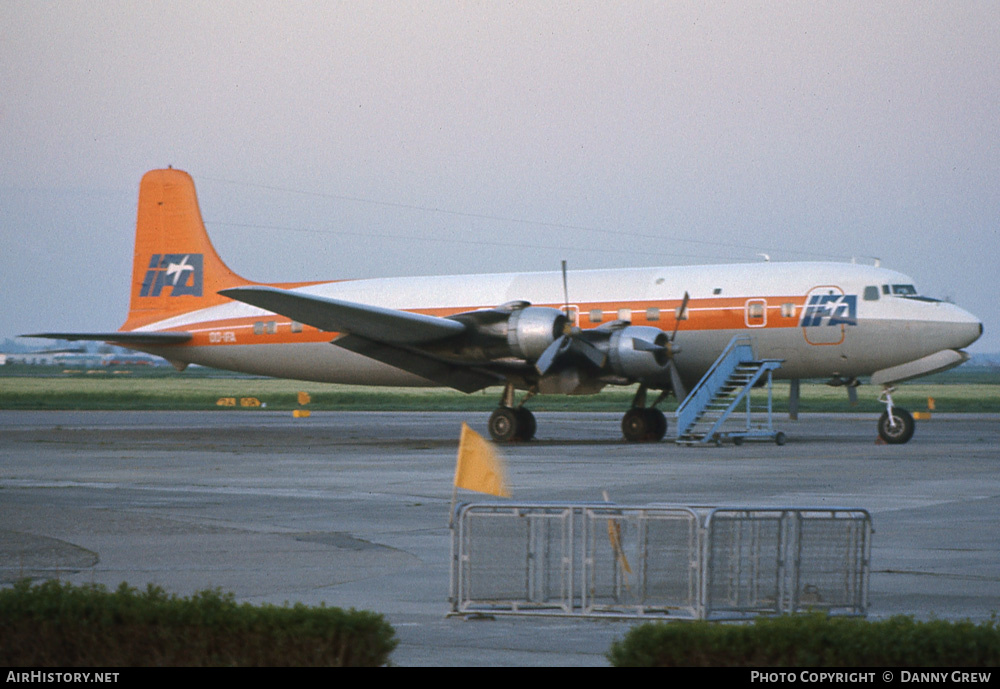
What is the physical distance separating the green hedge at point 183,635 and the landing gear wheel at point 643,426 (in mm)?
22058

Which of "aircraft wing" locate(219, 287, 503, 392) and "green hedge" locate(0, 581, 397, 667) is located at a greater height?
"aircraft wing" locate(219, 287, 503, 392)

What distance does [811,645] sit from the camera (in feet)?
17.3

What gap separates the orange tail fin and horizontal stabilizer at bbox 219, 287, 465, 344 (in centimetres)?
815

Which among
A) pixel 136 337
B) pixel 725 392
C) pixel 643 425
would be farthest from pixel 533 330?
pixel 136 337

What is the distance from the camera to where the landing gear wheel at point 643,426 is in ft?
90.1

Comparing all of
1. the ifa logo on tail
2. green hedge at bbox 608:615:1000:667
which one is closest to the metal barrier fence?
green hedge at bbox 608:615:1000:667

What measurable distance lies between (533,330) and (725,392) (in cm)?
470

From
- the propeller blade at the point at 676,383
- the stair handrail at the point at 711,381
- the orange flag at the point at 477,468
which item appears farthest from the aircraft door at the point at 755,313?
the orange flag at the point at 477,468

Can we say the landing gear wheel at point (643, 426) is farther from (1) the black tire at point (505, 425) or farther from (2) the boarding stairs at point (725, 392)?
(1) the black tire at point (505, 425)

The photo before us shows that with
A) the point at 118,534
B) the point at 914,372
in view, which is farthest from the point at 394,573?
the point at 914,372

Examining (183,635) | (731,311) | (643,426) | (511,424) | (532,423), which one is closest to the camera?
(183,635)

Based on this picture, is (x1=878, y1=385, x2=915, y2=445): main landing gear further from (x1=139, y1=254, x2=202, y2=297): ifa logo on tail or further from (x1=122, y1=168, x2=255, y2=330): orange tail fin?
(x1=139, y1=254, x2=202, y2=297): ifa logo on tail

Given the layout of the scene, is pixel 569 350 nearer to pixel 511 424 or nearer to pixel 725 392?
pixel 511 424

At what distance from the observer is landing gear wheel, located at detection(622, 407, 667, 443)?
2745 cm
